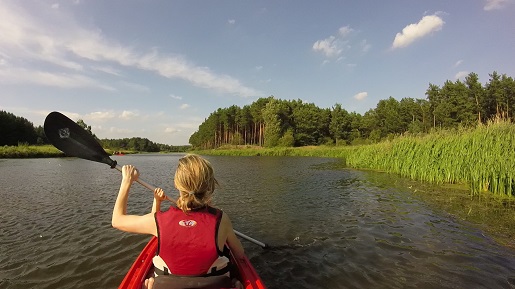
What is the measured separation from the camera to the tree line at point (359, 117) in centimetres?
5728

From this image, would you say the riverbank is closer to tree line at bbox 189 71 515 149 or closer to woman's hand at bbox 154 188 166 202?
woman's hand at bbox 154 188 166 202

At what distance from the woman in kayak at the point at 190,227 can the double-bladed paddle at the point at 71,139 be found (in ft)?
6.94

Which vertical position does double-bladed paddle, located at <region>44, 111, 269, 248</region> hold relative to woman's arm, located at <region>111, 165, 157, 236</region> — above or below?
above

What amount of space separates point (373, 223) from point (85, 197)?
11.2 metres

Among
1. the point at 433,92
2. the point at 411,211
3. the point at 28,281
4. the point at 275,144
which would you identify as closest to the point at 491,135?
the point at 411,211

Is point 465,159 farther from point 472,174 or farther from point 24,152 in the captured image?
point 24,152

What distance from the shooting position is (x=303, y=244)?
6613 mm

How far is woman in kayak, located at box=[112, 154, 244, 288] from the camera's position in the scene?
2.68 m

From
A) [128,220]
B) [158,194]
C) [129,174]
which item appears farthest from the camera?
[158,194]

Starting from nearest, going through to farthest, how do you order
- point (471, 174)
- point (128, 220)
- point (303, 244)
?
1. point (128, 220)
2. point (303, 244)
3. point (471, 174)

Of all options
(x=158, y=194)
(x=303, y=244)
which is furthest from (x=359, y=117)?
(x=158, y=194)

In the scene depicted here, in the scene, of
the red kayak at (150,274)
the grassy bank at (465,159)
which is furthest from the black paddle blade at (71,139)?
the grassy bank at (465,159)

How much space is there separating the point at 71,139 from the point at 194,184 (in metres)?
3.05

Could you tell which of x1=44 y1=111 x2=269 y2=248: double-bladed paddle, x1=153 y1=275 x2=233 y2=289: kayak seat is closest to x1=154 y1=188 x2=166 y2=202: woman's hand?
x1=153 y1=275 x2=233 y2=289: kayak seat
